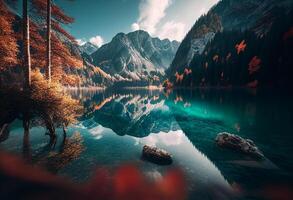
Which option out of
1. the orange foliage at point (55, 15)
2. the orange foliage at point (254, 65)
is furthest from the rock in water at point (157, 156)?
the orange foliage at point (254, 65)

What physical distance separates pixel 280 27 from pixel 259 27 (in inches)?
4452

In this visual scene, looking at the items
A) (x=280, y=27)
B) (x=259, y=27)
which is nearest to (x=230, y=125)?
(x=280, y=27)

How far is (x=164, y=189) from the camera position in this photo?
7.83m

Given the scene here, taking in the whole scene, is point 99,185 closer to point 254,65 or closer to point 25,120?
point 25,120

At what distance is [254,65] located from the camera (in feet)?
260

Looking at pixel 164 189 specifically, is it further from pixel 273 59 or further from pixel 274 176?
pixel 273 59

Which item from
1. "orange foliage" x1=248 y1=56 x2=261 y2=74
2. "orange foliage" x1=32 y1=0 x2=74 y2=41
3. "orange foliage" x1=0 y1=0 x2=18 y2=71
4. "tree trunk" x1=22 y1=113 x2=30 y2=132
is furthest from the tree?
"orange foliage" x1=248 y1=56 x2=261 y2=74

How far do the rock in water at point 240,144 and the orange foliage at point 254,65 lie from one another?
7802 cm

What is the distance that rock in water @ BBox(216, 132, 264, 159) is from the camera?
11.8 meters

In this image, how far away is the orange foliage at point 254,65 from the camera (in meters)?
77.5

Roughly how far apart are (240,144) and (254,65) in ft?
268

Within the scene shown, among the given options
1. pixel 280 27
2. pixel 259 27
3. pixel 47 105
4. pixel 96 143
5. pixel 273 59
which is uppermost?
pixel 259 27

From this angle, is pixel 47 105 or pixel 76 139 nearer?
pixel 47 105

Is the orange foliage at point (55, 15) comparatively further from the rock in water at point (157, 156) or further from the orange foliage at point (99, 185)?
the rock in water at point (157, 156)
